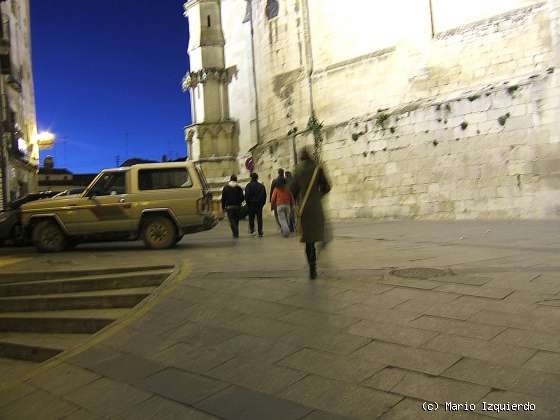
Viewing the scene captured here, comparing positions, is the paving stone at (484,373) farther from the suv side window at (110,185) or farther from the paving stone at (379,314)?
the suv side window at (110,185)

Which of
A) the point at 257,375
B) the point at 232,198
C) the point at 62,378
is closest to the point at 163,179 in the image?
the point at 232,198

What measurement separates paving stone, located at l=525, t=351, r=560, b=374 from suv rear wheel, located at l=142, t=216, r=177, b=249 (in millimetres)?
8532

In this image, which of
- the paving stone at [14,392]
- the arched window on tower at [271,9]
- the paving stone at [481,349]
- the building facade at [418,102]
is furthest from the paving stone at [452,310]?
the arched window on tower at [271,9]

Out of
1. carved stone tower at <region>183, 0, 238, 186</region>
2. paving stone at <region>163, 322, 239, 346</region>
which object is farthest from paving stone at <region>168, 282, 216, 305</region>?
carved stone tower at <region>183, 0, 238, 186</region>

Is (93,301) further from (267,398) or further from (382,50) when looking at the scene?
(382,50)

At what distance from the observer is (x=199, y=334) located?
483cm

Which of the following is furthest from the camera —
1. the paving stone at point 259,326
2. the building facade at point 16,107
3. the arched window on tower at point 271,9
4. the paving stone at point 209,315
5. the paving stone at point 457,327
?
the arched window on tower at point 271,9

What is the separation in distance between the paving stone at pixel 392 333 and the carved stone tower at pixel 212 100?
81.4ft

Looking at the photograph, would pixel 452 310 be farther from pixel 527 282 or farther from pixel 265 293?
pixel 265 293

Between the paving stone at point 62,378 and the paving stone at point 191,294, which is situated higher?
the paving stone at point 191,294

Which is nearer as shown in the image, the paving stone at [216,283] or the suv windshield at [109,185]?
the paving stone at [216,283]

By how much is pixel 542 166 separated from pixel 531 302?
30.4 feet

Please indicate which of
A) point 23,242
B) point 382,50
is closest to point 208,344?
point 23,242

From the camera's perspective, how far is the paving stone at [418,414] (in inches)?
113
